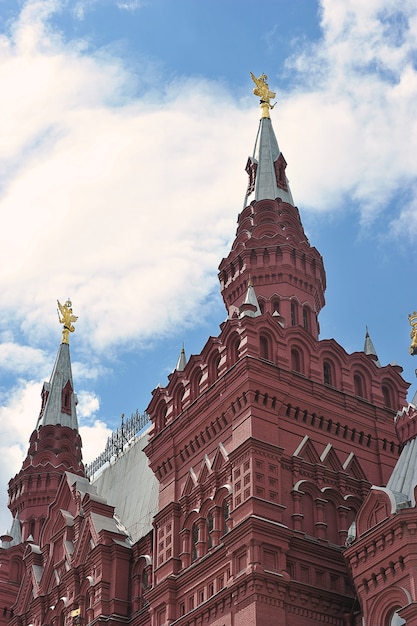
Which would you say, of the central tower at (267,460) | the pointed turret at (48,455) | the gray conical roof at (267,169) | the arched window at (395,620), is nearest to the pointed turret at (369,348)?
the central tower at (267,460)

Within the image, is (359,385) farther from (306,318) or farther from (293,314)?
(293,314)

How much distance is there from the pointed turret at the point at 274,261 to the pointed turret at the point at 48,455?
16.9 metres

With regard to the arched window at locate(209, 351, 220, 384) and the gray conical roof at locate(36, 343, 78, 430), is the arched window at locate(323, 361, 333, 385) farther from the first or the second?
the gray conical roof at locate(36, 343, 78, 430)

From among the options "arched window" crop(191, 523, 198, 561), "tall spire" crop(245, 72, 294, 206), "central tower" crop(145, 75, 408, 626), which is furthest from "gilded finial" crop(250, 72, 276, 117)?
"arched window" crop(191, 523, 198, 561)

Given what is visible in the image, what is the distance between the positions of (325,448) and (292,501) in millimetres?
3108

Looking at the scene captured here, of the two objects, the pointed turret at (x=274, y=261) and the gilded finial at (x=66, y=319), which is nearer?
the pointed turret at (x=274, y=261)

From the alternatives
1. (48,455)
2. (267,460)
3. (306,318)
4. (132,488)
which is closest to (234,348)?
(267,460)

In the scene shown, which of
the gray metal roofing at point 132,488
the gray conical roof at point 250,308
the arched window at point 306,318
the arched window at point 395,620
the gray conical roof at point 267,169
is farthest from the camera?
the gray conical roof at point 267,169

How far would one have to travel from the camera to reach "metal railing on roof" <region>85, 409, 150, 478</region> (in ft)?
179

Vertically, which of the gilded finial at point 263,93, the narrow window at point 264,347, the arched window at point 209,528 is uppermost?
the gilded finial at point 263,93

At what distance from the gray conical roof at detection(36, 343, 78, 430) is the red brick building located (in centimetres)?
1023

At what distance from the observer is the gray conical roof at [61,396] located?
57.9 meters

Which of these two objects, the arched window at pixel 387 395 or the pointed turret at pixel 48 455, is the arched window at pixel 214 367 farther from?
the pointed turret at pixel 48 455

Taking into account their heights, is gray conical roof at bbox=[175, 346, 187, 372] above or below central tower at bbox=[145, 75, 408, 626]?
above
